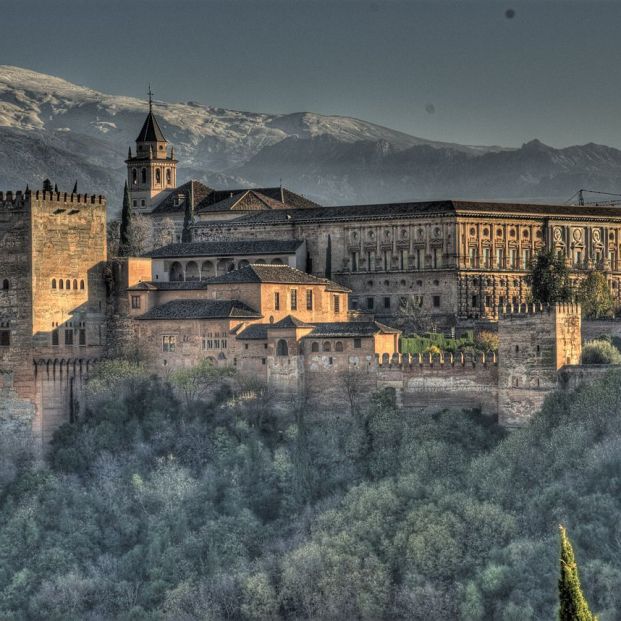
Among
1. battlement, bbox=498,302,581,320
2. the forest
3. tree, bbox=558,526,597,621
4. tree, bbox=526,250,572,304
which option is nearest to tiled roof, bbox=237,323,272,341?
the forest

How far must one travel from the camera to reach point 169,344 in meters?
68.4

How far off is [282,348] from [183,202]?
1300 inches

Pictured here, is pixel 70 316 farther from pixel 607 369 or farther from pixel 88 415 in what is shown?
pixel 607 369

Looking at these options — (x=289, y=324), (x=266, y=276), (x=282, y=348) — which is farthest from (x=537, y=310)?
(x=266, y=276)

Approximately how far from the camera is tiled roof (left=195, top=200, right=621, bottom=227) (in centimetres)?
8581

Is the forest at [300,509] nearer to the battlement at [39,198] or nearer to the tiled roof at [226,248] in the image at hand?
the battlement at [39,198]

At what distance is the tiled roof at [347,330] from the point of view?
64500mm

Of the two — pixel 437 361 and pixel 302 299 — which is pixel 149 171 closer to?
pixel 302 299

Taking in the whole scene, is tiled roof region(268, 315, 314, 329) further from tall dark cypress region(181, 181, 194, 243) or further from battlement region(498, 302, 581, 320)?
tall dark cypress region(181, 181, 194, 243)

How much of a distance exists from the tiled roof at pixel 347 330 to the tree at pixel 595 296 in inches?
627

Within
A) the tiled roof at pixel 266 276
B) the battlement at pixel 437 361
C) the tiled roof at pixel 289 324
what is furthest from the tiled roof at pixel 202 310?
the battlement at pixel 437 361

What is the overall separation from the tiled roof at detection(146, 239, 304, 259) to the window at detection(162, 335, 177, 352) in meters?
14.5

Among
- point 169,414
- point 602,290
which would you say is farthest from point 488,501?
point 602,290

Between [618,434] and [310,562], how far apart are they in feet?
36.8
